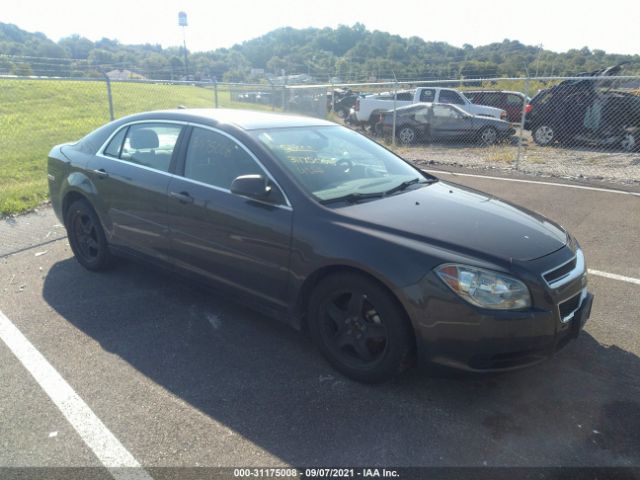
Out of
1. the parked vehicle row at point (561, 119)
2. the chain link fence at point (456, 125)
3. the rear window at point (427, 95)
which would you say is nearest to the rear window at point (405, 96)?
the chain link fence at point (456, 125)

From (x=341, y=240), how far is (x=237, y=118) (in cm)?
163

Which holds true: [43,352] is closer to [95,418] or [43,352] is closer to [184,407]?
[95,418]

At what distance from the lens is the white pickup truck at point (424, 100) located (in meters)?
16.4

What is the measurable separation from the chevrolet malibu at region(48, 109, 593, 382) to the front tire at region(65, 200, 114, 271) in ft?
0.31

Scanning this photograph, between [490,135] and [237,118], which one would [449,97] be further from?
[237,118]

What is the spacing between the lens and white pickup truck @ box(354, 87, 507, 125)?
16.4 metres

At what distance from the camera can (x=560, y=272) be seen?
10.0ft

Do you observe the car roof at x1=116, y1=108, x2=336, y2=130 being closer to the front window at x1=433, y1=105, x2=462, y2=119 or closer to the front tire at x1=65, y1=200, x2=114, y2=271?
the front tire at x1=65, y1=200, x2=114, y2=271

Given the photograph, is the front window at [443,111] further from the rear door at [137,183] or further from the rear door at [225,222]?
the rear door at [225,222]

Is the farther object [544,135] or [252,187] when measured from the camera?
[544,135]

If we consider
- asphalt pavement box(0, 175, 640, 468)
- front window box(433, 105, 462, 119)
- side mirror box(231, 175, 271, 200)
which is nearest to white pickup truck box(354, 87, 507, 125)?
front window box(433, 105, 462, 119)

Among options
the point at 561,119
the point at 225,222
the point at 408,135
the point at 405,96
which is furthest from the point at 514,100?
the point at 225,222

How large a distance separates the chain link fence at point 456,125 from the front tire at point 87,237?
2.89 m

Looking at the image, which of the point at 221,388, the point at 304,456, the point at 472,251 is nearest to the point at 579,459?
the point at 472,251
